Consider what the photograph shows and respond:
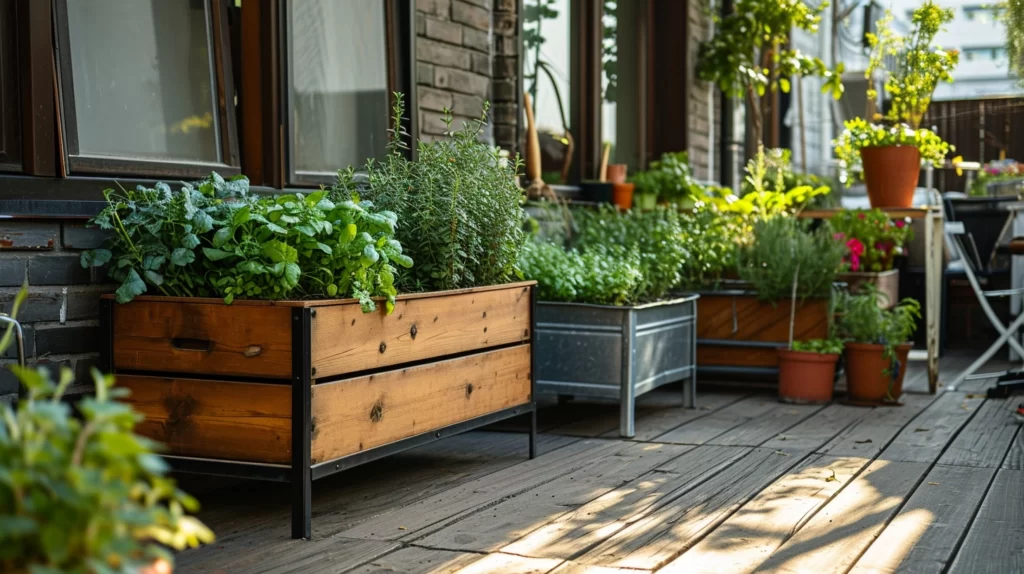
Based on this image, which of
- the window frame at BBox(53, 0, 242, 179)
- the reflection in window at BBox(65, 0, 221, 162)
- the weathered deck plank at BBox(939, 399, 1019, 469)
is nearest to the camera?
the window frame at BBox(53, 0, 242, 179)

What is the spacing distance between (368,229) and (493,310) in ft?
2.46

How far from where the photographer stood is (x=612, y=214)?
18.6 ft

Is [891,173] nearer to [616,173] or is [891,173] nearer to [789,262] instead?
[789,262]

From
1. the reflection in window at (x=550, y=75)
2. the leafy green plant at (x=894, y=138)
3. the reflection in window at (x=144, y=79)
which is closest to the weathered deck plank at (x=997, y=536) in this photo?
the reflection in window at (x=144, y=79)

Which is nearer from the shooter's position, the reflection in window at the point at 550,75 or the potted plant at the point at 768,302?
the potted plant at the point at 768,302

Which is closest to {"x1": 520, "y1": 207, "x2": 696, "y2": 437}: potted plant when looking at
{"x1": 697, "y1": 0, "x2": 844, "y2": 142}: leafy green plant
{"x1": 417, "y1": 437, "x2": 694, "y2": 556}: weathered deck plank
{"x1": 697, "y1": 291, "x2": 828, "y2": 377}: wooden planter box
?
{"x1": 417, "y1": 437, "x2": 694, "y2": 556}: weathered deck plank

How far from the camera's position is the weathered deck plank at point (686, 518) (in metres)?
2.59

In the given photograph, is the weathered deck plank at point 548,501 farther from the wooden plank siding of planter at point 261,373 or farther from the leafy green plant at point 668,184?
the leafy green plant at point 668,184

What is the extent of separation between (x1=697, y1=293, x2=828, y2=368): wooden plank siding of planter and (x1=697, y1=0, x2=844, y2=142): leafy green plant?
2.04m

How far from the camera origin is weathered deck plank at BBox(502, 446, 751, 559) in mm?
2684

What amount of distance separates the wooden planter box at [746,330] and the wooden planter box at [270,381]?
9.15 feet

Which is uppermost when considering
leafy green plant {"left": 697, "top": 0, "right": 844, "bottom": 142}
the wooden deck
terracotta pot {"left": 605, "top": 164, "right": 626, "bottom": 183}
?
leafy green plant {"left": 697, "top": 0, "right": 844, "bottom": 142}

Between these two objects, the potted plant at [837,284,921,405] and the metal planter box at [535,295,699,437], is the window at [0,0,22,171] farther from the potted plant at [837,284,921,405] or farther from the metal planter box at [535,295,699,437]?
the potted plant at [837,284,921,405]

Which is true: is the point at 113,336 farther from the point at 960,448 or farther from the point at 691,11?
the point at 691,11
